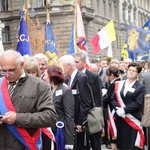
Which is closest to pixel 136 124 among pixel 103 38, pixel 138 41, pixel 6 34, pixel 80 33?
pixel 80 33

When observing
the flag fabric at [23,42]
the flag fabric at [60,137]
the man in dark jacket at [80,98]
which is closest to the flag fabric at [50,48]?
the flag fabric at [23,42]

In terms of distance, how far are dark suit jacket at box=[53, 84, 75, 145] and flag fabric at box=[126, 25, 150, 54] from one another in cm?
1711

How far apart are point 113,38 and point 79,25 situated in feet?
14.3

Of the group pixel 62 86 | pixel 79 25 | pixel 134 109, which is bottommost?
pixel 134 109

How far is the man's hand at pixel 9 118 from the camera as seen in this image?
475 centimetres

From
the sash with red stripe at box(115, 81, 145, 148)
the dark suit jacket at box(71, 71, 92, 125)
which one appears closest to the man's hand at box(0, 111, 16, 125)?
the dark suit jacket at box(71, 71, 92, 125)

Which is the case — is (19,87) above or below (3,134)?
above

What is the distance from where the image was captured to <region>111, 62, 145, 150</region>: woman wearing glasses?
941 centimetres

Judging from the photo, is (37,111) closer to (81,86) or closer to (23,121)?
(23,121)

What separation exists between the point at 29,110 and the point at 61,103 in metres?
2.22

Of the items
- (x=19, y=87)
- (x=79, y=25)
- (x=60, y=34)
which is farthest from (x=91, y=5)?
(x=19, y=87)

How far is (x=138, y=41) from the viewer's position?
24.2 metres

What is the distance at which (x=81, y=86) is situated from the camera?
8.28 m

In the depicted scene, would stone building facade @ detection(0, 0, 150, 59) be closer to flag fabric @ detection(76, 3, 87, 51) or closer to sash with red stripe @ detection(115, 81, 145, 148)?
flag fabric @ detection(76, 3, 87, 51)
